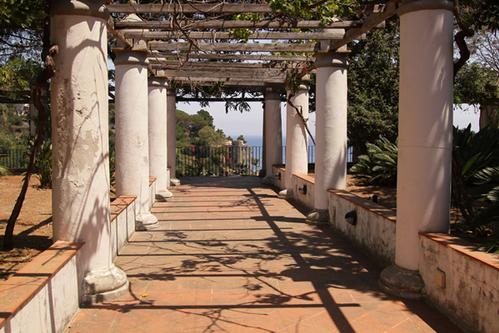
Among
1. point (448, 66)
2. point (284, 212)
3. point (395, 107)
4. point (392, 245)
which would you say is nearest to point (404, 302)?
point (392, 245)

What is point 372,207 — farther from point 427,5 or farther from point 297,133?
point 297,133

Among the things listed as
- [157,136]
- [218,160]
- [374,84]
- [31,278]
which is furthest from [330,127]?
[218,160]

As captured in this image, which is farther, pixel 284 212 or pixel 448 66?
pixel 284 212

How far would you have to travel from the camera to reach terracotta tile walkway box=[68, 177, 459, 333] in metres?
4.40

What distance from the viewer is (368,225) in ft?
22.6

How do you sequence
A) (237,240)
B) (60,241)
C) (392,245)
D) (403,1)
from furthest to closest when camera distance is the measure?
(237,240) < (392,245) < (403,1) < (60,241)

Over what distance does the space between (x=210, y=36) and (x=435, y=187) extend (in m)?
4.41

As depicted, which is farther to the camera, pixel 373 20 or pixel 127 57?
pixel 127 57

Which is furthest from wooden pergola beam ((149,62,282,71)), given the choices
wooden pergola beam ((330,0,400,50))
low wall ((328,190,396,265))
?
low wall ((328,190,396,265))

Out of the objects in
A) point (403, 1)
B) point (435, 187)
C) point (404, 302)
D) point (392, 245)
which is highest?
point (403, 1)

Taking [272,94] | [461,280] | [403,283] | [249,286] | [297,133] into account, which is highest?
[272,94]

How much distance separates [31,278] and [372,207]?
15.4 feet

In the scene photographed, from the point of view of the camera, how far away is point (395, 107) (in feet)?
49.4

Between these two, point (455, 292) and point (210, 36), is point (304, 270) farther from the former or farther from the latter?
point (210, 36)
